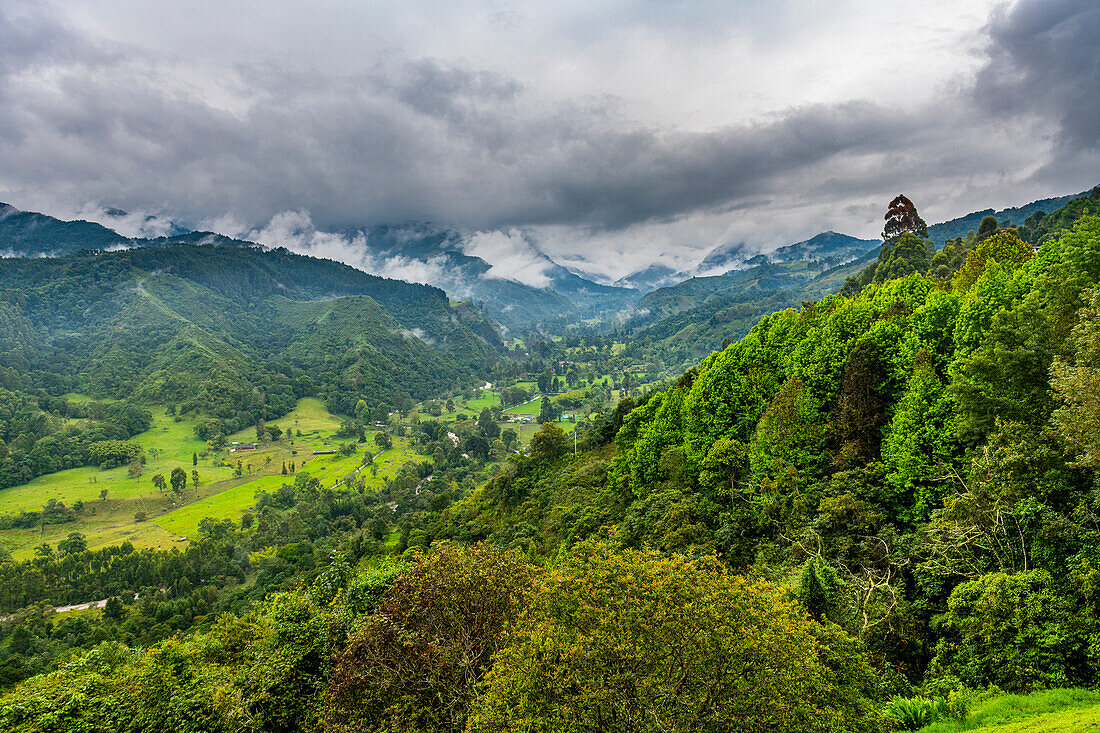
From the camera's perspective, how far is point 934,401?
2306cm

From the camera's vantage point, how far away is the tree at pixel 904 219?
285 feet

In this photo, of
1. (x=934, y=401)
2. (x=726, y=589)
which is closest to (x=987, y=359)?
(x=934, y=401)

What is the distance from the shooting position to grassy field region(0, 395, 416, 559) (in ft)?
341

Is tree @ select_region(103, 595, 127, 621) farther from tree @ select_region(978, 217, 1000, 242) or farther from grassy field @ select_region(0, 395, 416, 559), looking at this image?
tree @ select_region(978, 217, 1000, 242)

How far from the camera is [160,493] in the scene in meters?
123

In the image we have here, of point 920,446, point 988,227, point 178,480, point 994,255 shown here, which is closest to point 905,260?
point 988,227

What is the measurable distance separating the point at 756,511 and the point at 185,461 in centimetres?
17445

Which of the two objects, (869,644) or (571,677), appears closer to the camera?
(571,677)

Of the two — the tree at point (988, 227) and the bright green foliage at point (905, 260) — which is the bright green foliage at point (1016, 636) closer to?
the tree at point (988, 227)

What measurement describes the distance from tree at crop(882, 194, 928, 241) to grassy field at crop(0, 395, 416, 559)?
139 meters

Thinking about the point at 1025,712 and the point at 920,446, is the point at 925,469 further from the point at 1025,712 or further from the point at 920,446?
the point at 1025,712

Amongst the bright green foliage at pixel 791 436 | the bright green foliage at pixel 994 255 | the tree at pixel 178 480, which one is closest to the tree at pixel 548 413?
the tree at pixel 178 480

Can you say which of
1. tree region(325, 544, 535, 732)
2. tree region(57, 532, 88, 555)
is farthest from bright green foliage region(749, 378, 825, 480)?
tree region(57, 532, 88, 555)

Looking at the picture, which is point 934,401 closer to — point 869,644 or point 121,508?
point 869,644
